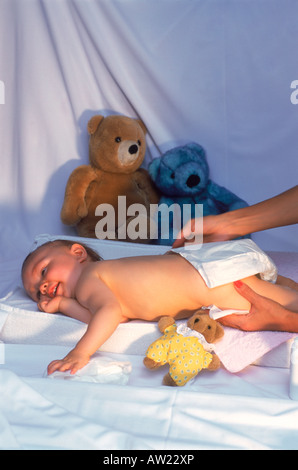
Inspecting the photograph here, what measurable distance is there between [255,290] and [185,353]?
30 cm

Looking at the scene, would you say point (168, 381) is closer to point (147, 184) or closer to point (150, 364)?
point (150, 364)

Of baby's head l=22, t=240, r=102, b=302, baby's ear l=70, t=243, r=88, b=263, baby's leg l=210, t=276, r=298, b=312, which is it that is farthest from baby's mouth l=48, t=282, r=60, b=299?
baby's leg l=210, t=276, r=298, b=312

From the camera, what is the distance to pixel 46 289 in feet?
5.56

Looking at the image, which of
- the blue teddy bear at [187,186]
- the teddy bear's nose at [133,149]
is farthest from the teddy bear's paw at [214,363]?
the teddy bear's nose at [133,149]

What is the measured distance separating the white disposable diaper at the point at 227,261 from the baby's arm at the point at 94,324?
24 cm

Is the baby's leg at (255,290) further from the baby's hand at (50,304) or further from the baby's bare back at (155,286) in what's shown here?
the baby's hand at (50,304)

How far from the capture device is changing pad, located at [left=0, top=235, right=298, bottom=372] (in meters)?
1.44

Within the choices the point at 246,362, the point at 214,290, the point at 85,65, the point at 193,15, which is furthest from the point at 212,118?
the point at 246,362

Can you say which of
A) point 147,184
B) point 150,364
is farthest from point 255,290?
point 147,184

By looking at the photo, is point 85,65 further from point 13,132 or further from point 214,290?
point 214,290

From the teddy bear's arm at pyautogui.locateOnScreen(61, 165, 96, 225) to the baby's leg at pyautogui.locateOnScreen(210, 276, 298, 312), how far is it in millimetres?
889

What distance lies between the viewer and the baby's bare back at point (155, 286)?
155cm

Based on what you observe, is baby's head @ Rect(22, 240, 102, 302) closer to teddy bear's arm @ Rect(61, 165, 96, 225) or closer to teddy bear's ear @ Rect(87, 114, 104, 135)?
teddy bear's arm @ Rect(61, 165, 96, 225)

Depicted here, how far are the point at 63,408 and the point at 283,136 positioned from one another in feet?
4.93
